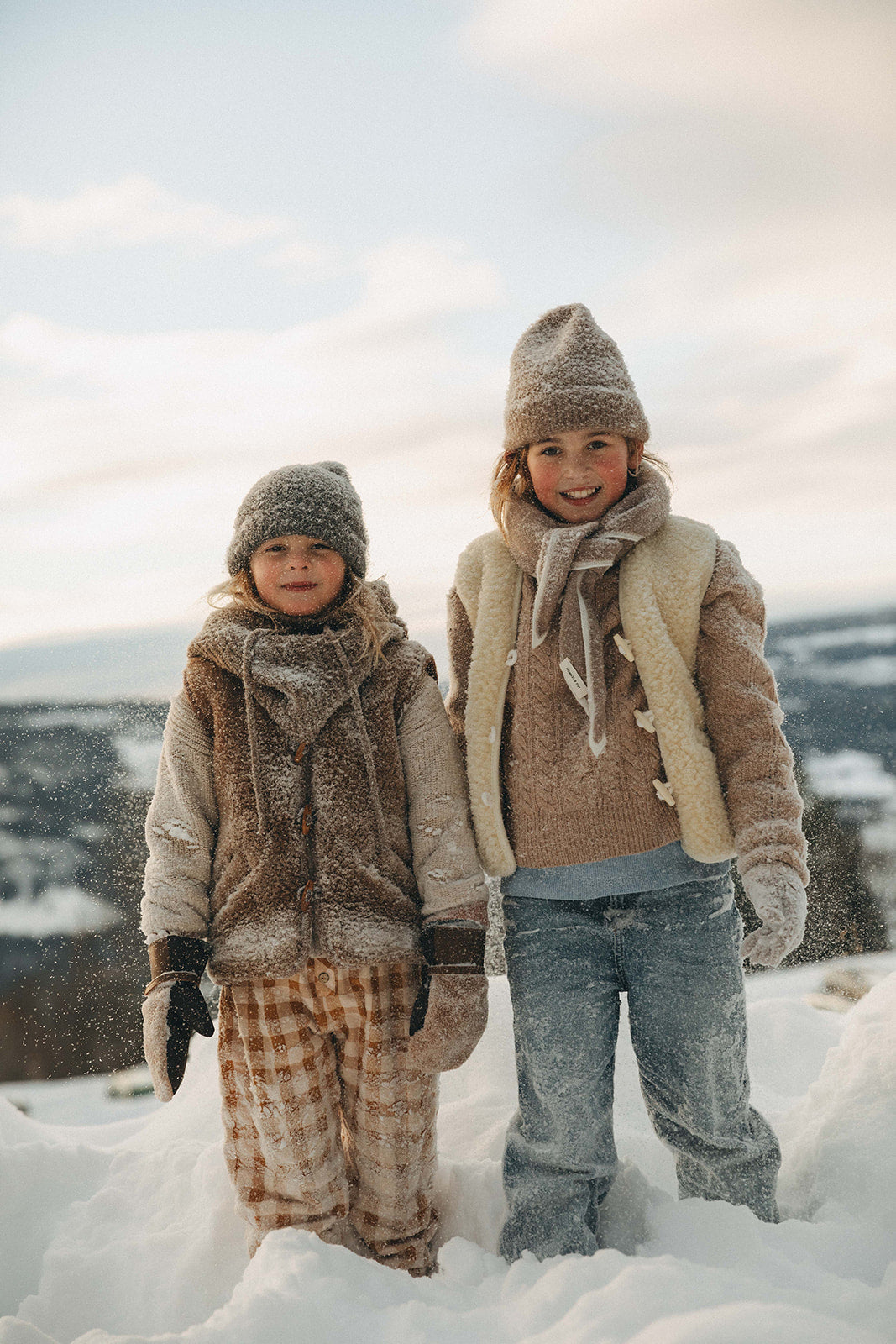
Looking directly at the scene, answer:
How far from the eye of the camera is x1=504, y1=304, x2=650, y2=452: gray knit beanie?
63.7 inches

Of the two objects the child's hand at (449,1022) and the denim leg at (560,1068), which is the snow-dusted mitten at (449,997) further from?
the denim leg at (560,1068)

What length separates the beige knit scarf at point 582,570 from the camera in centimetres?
158

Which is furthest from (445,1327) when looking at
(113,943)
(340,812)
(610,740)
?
(113,943)

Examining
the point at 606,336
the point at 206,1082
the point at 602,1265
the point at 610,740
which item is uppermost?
the point at 606,336

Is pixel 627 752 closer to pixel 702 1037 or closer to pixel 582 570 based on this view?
pixel 582 570

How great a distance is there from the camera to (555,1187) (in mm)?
1552

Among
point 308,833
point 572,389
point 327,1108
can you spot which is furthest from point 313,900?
point 572,389

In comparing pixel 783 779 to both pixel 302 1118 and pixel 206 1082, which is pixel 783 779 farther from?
pixel 206 1082

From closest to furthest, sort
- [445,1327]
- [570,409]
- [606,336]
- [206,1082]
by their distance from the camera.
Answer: [445,1327] → [570,409] → [606,336] → [206,1082]

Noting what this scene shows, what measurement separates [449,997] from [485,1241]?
0.61 m

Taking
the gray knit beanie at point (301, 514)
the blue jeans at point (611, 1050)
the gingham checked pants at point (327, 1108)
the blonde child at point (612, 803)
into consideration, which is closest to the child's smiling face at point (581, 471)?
the blonde child at point (612, 803)

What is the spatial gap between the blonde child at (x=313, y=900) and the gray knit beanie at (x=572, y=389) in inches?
→ 17.8

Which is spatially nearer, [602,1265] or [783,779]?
[602,1265]

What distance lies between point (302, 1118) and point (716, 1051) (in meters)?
0.82
